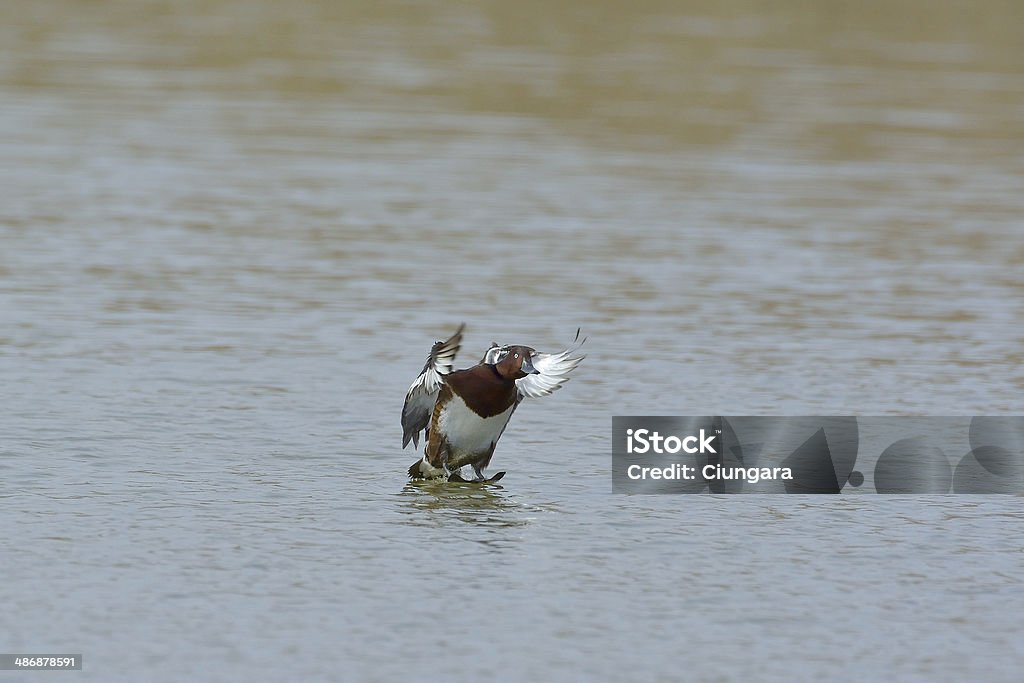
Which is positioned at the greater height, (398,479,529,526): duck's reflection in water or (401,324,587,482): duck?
→ (401,324,587,482): duck

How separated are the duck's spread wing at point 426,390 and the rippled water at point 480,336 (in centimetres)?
25

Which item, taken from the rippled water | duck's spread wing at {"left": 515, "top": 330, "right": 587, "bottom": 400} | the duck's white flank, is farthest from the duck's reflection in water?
duck's spread wing at {"left": 515, "top": 330, "right": 587, "bottom": 400}

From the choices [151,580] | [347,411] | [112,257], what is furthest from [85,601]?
[112,257]

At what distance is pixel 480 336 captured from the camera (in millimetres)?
11758

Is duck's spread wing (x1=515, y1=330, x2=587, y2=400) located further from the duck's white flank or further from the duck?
the duck's white flank

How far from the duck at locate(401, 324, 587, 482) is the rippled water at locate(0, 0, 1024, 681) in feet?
0.77

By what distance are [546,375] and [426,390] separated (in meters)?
0.51

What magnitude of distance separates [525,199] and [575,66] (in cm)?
947

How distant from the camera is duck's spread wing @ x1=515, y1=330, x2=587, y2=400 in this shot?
323 inches

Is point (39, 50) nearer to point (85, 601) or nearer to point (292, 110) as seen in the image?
point (292, 110)

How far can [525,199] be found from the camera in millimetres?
16719

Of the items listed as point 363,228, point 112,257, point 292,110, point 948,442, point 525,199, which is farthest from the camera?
point 292,110

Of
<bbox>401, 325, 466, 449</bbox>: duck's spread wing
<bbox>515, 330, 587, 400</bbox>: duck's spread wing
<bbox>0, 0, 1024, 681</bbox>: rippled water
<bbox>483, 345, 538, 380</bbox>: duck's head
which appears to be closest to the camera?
<bbox>0, 0, 1024, 681</bbox>: rippled water

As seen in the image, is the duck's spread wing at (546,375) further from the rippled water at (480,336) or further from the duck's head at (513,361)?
the rippled water at (480,336)
